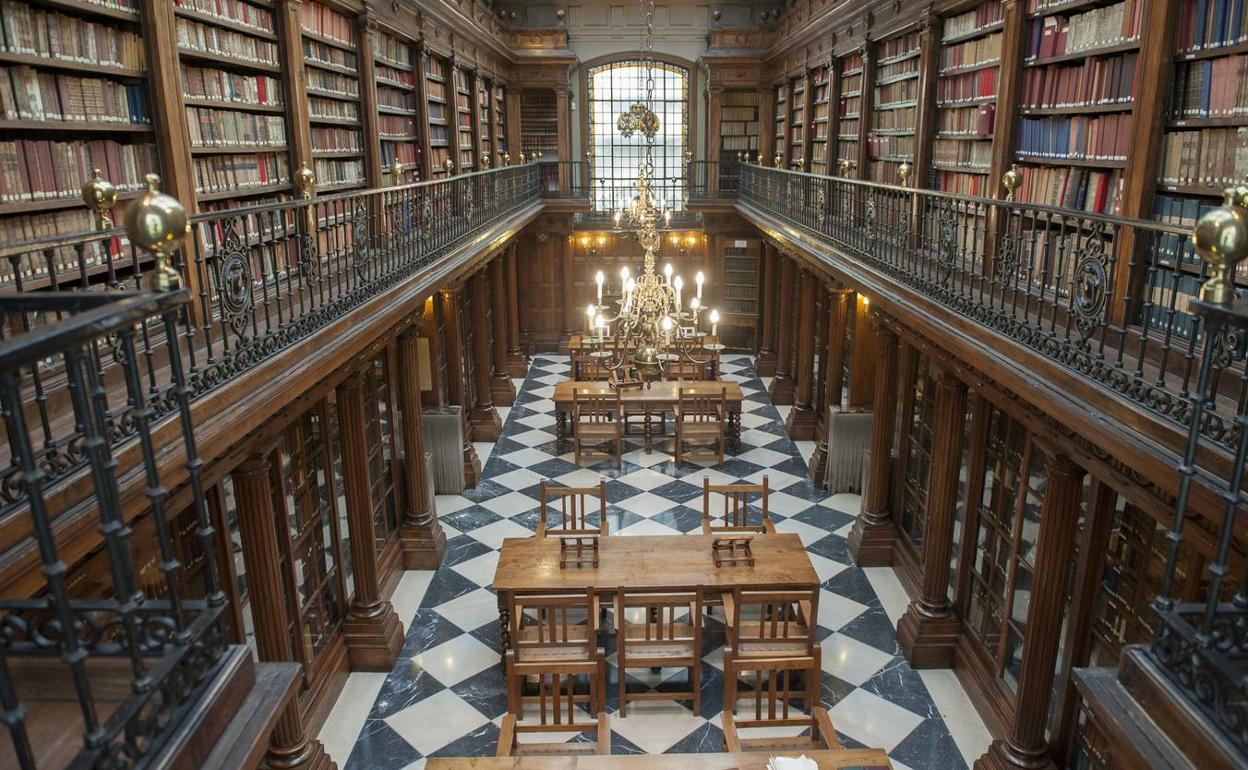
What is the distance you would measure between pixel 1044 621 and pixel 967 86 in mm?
3583

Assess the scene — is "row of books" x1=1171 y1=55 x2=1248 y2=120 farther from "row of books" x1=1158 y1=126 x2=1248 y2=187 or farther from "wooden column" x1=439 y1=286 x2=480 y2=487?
"wooden column" x1=439 y1=286 x2=480 y2=487

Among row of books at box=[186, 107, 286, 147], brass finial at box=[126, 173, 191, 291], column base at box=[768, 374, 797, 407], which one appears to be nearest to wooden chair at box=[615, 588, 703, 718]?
row of books at box=[186, 107, 286, 147]

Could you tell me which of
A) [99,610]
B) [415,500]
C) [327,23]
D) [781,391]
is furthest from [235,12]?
[781,391]

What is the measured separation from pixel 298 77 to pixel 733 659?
13.8 ft

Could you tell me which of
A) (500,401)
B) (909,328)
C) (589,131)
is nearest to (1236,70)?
(909,328)

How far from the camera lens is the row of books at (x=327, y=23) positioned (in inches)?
205

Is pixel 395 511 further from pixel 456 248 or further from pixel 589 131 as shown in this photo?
pixel 589 131

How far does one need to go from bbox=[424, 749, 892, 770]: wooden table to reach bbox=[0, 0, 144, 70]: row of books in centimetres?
318

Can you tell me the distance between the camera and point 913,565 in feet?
20.1

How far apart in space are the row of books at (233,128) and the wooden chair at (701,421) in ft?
16.1

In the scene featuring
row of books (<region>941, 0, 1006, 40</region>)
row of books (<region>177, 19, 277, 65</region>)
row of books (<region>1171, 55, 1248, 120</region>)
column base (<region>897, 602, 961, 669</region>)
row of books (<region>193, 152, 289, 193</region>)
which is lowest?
column base (<region>897, 602, 961, 669</region>)

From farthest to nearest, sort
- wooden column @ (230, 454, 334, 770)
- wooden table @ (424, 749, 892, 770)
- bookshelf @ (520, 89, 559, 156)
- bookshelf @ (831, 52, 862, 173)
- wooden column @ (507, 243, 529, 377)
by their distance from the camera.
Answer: bookshelf @ (520, 89, 559, 156) → wooden column @ (507, 243, 529, 377) → bookshelf @ (831, 52, 862, 173) → wooden column @ (230, 454, 334, 770) → wooden table @ (424, 749, 892, 770)

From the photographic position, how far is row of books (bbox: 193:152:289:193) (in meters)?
4.19

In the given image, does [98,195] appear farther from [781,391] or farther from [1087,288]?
[781,391]
